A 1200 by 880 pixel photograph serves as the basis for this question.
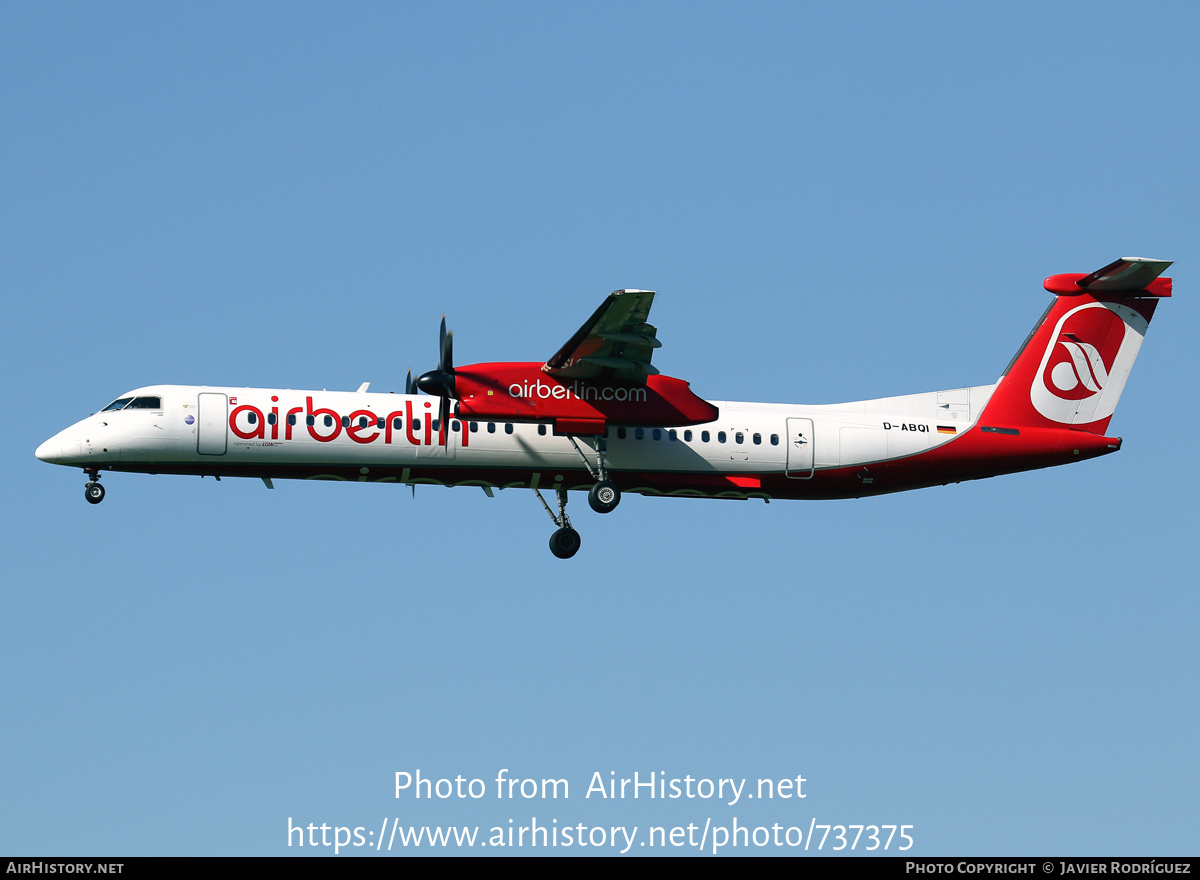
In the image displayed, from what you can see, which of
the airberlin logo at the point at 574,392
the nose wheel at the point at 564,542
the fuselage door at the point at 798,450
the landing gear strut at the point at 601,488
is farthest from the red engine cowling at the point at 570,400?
the nose wheel at the point at 564,542

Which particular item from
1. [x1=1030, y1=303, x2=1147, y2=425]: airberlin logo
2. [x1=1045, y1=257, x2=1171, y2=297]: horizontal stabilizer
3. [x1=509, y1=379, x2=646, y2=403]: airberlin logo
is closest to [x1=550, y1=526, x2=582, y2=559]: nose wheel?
[x1=509, y1=379, x2=646, y2=403]: airberlin logo

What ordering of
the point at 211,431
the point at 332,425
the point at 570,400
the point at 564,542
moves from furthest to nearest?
1. the point at 564,542
2. the point at 570,400
3. the point at 332,425
4. the point at 211,431

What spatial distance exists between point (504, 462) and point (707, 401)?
165 inches

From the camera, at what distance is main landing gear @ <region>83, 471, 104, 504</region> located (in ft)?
88.9

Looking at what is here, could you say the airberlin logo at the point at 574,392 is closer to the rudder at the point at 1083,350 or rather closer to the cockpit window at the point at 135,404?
the cockpit window at the point at 135,404

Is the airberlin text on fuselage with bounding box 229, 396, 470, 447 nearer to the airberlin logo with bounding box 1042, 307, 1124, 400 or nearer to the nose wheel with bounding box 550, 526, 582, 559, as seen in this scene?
the nose wheel with bounding box 550, 526, 582, 559

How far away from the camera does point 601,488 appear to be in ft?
91.9

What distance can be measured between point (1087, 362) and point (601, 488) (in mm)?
10672

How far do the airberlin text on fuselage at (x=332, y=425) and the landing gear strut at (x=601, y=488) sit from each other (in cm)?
236

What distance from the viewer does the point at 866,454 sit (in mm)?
29438

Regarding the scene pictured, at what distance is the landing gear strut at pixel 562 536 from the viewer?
2905cm

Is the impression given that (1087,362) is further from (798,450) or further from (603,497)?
(603,497)

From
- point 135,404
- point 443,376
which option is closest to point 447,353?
point 443,376

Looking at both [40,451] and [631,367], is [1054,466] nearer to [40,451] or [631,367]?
[631,367]
